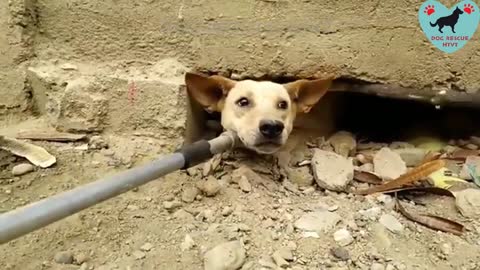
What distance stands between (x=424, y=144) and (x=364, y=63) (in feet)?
1.79

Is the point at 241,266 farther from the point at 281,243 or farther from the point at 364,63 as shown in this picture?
the point at 364,63

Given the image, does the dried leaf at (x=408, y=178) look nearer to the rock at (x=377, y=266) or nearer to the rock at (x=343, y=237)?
the rock at (x=343, y=237)

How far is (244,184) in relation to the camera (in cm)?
155

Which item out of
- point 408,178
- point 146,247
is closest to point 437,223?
point 408,178

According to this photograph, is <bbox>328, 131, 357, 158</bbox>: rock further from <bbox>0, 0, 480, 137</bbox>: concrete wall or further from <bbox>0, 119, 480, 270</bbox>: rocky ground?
<bbox>0, 0, 480, 137</bbox>: concrete wall

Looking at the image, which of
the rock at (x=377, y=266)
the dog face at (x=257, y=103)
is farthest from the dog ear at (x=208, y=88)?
the rock at (x=377, y=266)

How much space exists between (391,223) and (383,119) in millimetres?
1016

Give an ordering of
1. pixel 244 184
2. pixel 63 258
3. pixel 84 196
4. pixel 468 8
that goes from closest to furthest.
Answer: pixel 84 196, pixel 63 258, pixel 244 184, pixel 468 8

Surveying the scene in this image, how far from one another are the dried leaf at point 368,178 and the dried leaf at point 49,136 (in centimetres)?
95

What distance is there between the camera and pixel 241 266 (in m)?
1.20

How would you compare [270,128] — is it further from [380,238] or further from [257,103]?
[380,238]

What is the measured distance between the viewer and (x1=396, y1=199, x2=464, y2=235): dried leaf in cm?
136

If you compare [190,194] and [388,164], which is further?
[388,164]

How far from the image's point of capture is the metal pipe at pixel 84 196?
0.84 m
